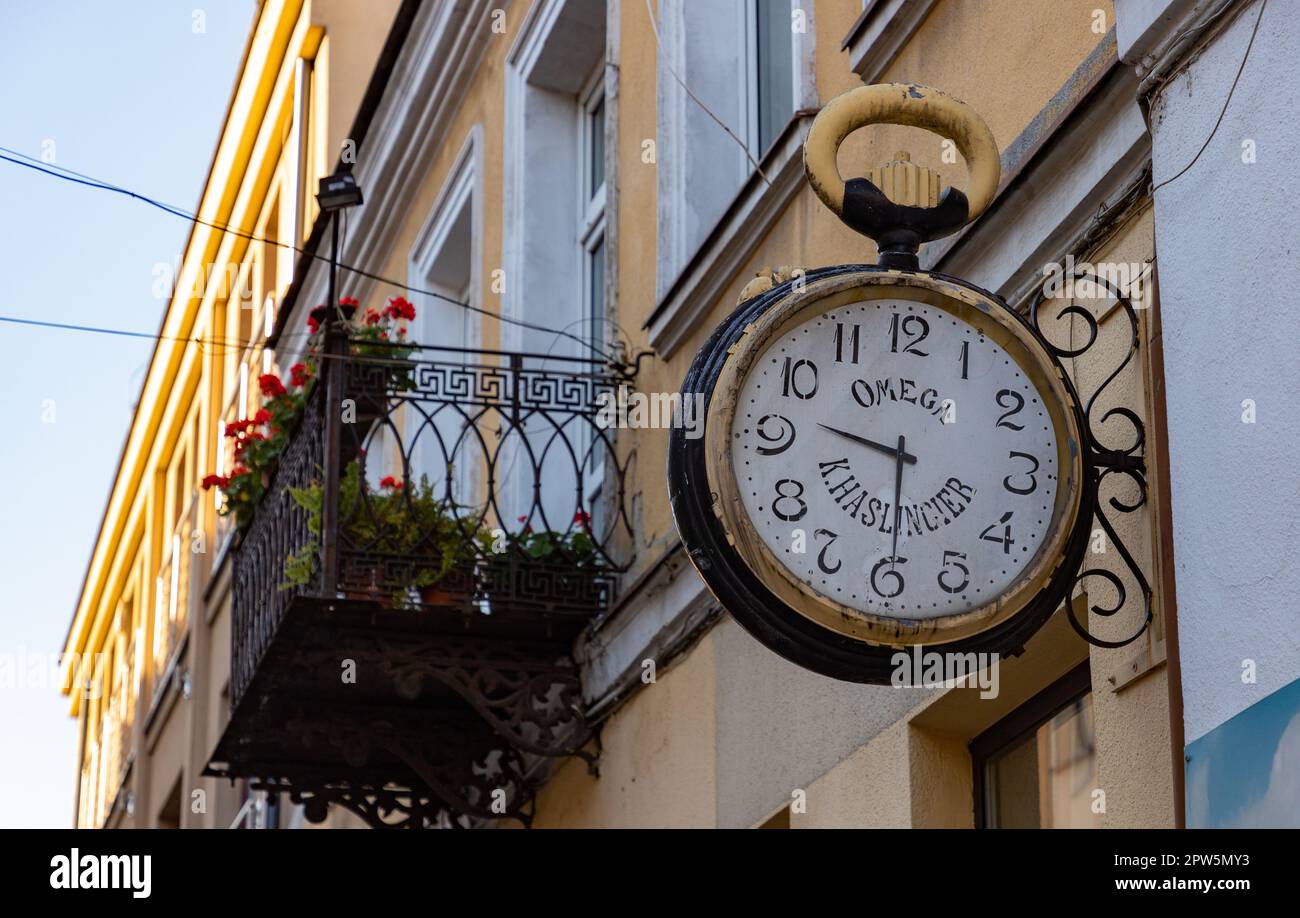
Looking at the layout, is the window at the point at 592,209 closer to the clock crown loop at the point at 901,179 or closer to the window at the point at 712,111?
the window at the point at 712,111

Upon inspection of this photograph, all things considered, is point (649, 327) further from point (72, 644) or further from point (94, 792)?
point (72, 644)

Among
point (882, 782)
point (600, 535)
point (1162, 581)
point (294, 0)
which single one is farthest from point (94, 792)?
point (1162, 581)

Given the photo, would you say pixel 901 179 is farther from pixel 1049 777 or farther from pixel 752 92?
pixel 752 92

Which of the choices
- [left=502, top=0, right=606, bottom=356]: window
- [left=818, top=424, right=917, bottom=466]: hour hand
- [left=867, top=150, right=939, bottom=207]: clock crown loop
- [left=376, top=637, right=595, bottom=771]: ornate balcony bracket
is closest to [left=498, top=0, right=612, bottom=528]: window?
[left=502, top=0, right=606, bottom=356]: window

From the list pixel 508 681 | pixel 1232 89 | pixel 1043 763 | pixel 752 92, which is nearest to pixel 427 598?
pixel 508 681

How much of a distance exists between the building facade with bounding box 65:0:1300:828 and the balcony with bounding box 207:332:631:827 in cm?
2

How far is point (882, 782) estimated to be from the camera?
634 centimetres

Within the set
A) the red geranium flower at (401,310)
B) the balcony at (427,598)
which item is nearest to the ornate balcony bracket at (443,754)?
the balcony at (427,598)

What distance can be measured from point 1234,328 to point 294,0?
48.7 feet

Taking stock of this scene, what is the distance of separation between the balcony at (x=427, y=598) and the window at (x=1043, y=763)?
2736mm

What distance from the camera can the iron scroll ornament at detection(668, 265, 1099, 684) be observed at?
4.16 metres

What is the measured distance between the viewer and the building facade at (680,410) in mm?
4398

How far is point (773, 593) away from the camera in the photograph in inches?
163

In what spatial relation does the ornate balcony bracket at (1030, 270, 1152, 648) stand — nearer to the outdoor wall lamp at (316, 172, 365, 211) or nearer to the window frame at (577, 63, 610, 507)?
the outdoor wall lamp at (316, 172, 365, 211)
